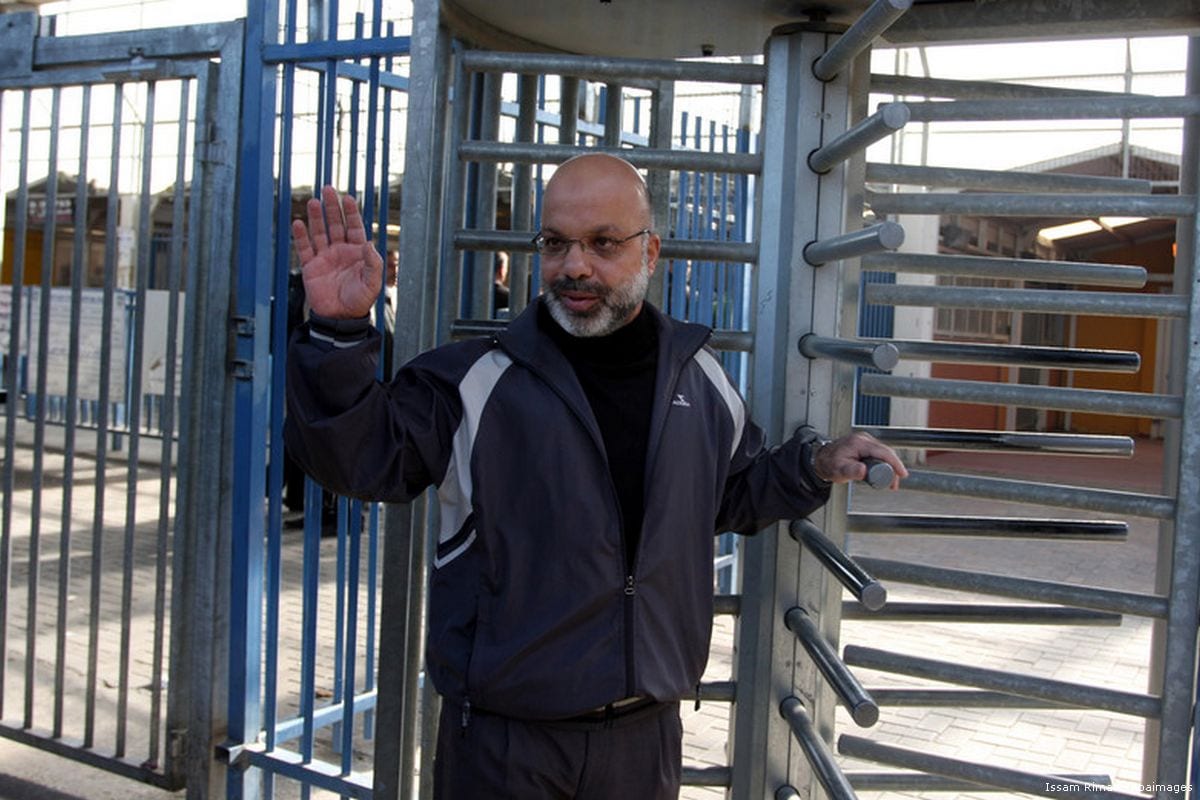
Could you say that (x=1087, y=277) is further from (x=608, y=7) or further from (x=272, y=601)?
(x=272, y=601)

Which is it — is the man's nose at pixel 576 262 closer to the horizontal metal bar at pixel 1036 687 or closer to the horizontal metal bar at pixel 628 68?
the horizontal metal bar at pixel 628 68

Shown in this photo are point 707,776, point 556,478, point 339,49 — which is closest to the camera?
point 556,478

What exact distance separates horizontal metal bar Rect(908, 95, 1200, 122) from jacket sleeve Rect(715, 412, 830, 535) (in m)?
0.72

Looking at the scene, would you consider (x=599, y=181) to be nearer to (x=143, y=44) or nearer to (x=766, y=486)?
(x=766, y=486)

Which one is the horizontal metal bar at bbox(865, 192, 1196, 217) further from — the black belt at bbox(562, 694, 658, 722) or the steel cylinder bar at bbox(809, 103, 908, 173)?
the black belt at bbox(562, 694, 658, 722)

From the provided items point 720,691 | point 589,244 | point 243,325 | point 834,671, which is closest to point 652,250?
point 589,244

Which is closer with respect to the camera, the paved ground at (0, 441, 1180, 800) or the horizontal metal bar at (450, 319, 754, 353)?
the horizontal metal bar at (450, 319, 754, 353)

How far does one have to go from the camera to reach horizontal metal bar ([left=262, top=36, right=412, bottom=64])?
12.5ft

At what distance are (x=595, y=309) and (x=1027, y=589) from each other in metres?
1.06

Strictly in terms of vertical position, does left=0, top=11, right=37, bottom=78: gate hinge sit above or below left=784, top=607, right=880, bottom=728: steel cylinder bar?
above

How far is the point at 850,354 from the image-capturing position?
2.49 metres

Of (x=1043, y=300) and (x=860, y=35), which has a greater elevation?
(x=860, y=35)

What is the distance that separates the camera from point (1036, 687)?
8.43ft

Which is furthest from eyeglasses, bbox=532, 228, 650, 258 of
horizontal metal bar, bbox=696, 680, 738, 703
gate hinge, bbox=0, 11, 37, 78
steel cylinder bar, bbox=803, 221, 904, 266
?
gate hinge, bbox=0, 11, 37, 78
